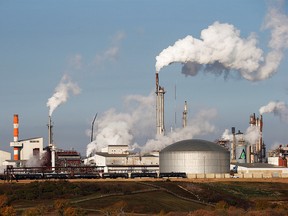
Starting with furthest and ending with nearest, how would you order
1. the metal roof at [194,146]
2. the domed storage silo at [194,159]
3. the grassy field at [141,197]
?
the metal roof at [194,146] < the domed storage silo at [194,159] < the grassy field at [141,197]

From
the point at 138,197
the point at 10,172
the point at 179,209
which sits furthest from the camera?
the point at 10,172

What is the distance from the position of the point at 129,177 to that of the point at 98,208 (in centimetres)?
6616

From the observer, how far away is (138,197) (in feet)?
395

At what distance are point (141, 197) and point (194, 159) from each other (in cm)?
6516

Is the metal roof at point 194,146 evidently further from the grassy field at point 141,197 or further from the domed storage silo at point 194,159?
the grassy field at point 141,197

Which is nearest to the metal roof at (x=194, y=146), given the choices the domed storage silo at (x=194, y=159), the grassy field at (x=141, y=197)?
the domed storage silo at (x=194, y=159)

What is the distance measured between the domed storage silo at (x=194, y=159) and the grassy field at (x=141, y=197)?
27.1 metres

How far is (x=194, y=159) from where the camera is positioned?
605 ft

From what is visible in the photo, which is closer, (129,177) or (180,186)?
(180,186)

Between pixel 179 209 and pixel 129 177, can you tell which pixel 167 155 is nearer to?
pixel 129 177

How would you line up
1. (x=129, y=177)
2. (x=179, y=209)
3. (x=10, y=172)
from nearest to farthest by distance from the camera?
(x=179, y=209) → (x=10, y=172) → (x=129, y=177)

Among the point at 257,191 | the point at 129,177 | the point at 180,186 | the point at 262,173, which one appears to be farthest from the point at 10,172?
the point at 262,173

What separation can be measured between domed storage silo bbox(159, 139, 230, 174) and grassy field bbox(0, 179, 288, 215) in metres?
27.1

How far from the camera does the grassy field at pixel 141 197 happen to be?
350 ft
